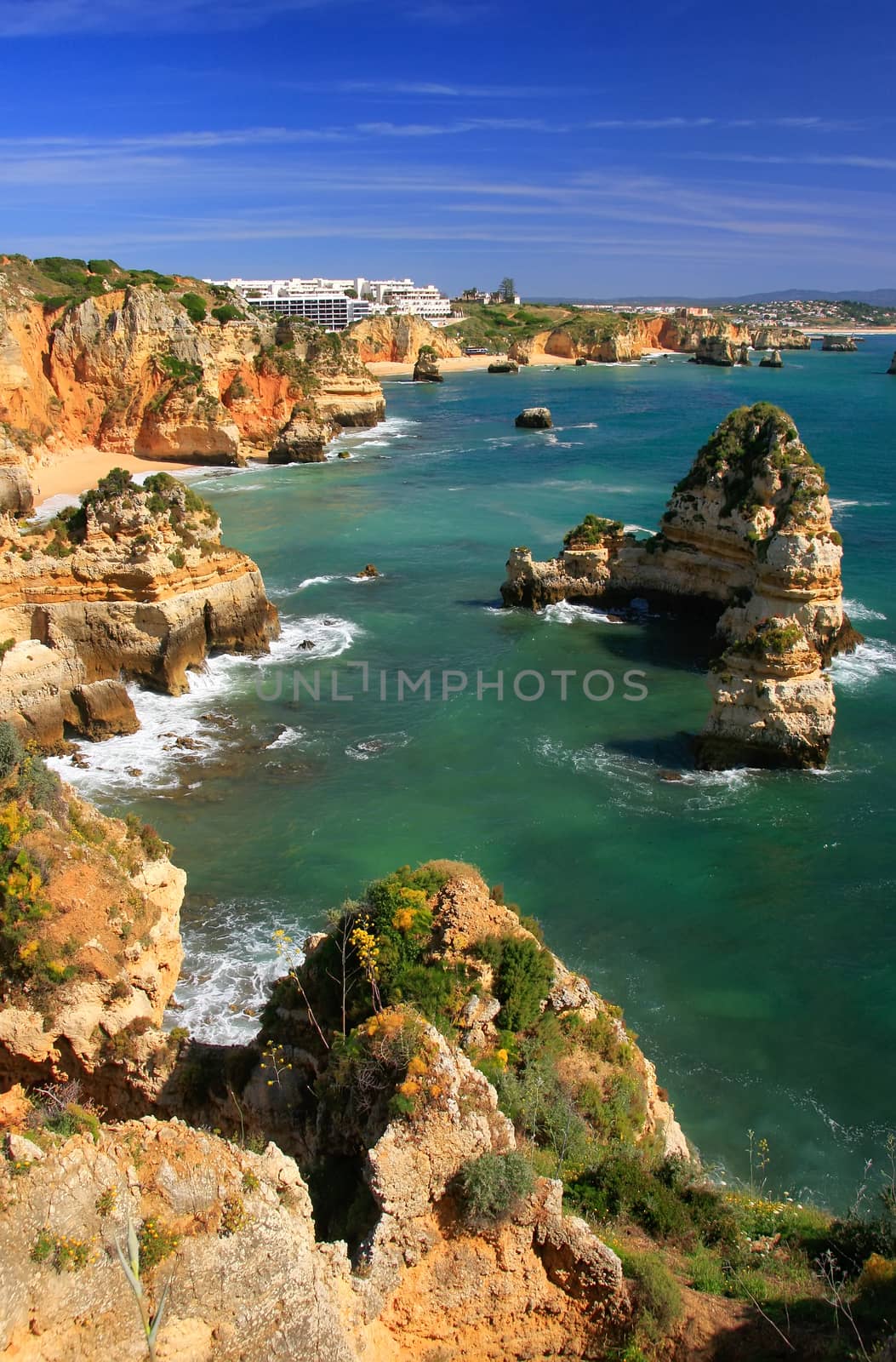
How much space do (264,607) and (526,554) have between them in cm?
1094

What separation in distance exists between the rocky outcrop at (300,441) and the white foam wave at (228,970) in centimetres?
5488

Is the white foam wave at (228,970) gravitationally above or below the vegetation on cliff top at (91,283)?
below

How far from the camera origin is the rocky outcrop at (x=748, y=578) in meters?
24.1

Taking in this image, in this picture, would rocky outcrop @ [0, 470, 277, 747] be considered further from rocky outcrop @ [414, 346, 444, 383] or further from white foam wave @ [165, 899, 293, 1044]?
rocky outcrop @ [414, 346, 444, 383]

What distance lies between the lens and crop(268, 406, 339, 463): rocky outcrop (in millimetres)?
69125

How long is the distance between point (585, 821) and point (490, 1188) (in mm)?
15086

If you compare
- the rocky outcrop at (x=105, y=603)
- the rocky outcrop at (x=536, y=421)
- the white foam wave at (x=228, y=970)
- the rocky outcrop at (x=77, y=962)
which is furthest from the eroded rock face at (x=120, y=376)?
the rocky outcrop at (x=77, y=962)

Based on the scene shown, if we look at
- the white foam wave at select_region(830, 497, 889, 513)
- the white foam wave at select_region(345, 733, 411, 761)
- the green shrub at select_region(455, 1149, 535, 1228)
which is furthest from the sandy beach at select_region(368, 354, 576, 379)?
the green shrub at select_region(455, 1149, 535, 1228)

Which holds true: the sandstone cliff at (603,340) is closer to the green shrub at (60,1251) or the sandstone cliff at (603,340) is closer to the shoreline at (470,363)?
the shoreline at (470,363)

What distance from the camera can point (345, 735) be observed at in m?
26.5

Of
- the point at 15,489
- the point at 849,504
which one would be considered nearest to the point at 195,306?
the point at 15,489

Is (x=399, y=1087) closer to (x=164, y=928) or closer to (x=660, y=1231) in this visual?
(x=660, y=1231)

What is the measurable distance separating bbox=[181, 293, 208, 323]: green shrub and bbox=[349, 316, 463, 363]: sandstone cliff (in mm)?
81084

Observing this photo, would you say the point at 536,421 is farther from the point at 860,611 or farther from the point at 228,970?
the point at 228,970
